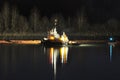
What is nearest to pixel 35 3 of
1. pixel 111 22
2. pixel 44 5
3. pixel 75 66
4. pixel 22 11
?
pixel 44 5

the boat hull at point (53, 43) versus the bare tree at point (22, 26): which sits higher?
the bare tree at point (22, 26)

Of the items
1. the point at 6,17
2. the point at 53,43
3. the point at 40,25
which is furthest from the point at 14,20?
the point at 53,43

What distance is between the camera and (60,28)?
4990 inches

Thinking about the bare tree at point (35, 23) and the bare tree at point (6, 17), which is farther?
the bare tree at point (35, 23)

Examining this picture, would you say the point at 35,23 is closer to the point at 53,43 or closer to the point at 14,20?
the point at 14,20

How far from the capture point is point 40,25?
123625 millimetres

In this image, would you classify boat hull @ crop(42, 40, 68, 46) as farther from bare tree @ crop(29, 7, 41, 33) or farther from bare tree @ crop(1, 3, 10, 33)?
bare tree @ crop(29, 7, 41, 33)

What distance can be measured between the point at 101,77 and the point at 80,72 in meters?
3.14

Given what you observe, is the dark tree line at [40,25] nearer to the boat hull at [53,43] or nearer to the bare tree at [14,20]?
the bare tree at [14,20]

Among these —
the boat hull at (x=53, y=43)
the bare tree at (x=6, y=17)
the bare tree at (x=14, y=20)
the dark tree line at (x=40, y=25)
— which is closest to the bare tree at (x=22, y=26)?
the dark tree line at (x=40, y=25)

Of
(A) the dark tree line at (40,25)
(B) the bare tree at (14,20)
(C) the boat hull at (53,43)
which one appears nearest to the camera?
(C) the boat hull at (53,43)

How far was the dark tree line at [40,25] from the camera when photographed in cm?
12006

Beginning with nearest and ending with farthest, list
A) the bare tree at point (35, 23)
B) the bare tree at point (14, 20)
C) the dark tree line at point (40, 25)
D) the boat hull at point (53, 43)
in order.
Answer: the boat hull at point (53, 43) < the bare tree at point (14, 20) < the dark tree line at point (40, 25) < the bare tree at point (35, 23)

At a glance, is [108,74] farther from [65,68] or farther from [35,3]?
[35,3]
